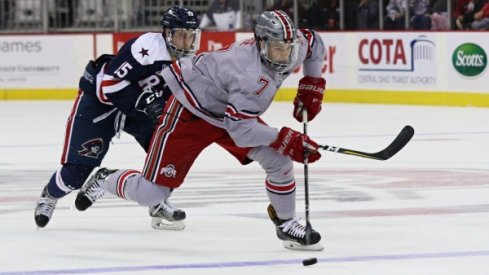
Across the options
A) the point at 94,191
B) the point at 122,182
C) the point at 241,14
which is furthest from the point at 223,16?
the point at 122,182

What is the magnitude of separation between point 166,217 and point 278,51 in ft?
4.41

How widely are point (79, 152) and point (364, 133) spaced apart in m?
5.61

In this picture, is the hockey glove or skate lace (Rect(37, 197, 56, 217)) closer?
the hockey glove

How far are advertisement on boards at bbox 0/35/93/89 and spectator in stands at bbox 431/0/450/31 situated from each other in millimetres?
4698

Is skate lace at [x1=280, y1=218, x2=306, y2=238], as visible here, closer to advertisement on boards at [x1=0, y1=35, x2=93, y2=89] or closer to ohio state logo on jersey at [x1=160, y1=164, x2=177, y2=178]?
ohio state logo on jersey at [x1=160, y1=164, x2=177, y2=178]

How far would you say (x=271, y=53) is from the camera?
5.39 metres

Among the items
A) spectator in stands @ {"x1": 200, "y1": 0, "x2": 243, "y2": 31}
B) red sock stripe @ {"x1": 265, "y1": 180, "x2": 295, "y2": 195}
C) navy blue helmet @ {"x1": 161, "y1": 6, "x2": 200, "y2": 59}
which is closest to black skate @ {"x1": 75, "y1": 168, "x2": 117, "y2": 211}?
navy blue helmet @ {"x1": 161, "y1": 6, "x2": 200, "y2": 59}

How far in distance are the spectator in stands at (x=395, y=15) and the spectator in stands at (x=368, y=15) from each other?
0.54 ft

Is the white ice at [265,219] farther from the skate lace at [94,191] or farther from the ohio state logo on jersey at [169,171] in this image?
the ohio state logo on jersey at [169,171]

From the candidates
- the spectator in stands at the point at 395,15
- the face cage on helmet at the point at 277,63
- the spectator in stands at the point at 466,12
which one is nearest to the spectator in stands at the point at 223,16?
the spectator in stands at the point at 395,15

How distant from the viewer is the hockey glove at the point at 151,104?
20.2ft

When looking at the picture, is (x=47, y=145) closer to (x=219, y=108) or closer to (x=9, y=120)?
(x=9, y=120)

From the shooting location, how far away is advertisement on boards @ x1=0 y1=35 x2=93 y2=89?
17.2 metres

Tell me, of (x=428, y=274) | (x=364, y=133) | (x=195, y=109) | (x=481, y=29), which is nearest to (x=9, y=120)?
(x=364, y=133)
